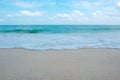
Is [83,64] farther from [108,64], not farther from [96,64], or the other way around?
[108,64]

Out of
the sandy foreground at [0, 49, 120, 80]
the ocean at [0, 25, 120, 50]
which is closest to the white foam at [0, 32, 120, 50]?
the ocean at [0, 25, 120, 50]

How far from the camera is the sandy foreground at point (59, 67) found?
3621mm

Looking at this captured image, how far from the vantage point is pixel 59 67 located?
4285mm

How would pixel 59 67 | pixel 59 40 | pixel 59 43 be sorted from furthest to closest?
1. pixel 59 40
2. pixel 59 43
3. pixel 59 67

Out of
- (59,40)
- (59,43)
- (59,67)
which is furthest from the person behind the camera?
(59,40)

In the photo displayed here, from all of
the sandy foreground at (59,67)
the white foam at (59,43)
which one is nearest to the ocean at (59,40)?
the white foam at (59,43)

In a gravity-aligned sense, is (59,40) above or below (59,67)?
above

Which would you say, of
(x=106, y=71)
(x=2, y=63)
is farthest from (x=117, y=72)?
(x=2, y=63)

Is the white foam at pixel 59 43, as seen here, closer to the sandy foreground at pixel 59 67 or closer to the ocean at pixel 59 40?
the ocean at pixel 59 40

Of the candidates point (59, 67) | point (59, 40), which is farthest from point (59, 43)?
point (59, 67)

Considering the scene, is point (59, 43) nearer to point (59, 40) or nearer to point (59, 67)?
point (59, 40)

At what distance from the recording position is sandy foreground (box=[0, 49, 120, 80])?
362 centimetres

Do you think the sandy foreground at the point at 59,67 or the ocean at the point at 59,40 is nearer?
the sandy foreground at the point at 59,67

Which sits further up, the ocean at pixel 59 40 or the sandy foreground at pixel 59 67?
the ocean at pixel 59 40
